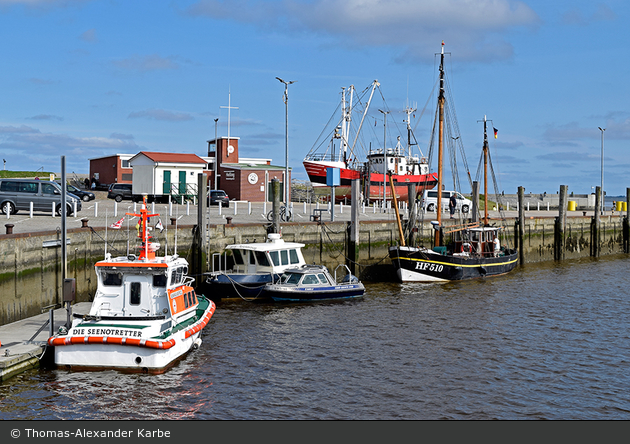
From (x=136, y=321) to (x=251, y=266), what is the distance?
1023 cm

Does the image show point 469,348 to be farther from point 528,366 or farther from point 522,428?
point 522,428

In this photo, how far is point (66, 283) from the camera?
14.6 m

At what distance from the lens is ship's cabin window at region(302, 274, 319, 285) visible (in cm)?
2480

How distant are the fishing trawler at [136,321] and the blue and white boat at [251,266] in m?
6.11

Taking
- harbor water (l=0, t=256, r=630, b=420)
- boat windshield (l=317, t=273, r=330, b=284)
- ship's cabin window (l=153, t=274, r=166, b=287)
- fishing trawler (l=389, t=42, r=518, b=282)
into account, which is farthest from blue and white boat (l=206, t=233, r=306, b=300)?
ship's cabin window (l=153, t=274, r=166, b=287)

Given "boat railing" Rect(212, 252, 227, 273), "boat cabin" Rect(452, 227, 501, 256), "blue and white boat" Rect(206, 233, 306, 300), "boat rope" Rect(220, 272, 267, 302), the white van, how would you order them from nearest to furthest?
"boat rope" Rect(220, 272, 267, 302) < "blue and white boat" Rect(206, 233, 306, 300) < "boat railing" Rect(212, 252, 227, 273) < "boat cabin" Rect(452, 227, 501, 256) < the white van

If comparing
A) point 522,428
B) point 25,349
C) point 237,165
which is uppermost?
point 237,165

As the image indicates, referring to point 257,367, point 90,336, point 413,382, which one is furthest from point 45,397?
point 413,382

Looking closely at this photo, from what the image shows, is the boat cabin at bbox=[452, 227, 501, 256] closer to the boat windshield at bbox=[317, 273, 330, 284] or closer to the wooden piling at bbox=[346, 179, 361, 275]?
the wooden piling at bbox=[346, 179, 361, 275]

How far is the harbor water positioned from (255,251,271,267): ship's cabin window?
1914 mm

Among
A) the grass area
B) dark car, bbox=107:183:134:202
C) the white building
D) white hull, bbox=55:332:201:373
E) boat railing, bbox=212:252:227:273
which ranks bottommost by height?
white hull, bbox=55:332:201:373

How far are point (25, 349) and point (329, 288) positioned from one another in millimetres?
12465

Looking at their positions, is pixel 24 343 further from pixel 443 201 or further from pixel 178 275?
pixel 443 201

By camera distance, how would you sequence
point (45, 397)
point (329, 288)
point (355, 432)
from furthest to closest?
point (329, 288) < point (45, 397) < point (355, 432)
